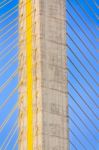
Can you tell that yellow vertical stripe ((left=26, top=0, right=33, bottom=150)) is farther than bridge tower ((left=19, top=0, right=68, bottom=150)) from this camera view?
Yes

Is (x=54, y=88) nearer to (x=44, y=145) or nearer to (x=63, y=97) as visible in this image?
(x=63, y=97)

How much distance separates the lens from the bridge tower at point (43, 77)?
89.5ft

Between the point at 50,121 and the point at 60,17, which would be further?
the point at 60,17

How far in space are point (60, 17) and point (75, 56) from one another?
1.68 m

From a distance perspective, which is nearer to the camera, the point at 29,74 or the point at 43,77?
the point at 43,77

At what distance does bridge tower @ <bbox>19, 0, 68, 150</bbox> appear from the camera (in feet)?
89.5

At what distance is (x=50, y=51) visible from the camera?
28234 mm

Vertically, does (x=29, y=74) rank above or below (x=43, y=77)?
above

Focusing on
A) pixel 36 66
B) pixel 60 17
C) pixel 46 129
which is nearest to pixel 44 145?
pixel 46 129

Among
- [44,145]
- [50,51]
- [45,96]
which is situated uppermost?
[50,51]

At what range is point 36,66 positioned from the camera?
2777 centimetres

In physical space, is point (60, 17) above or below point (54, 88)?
above

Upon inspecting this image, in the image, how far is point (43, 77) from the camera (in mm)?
27531

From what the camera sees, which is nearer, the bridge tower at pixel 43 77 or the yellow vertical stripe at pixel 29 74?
the bridge tower at pixel 43 77
